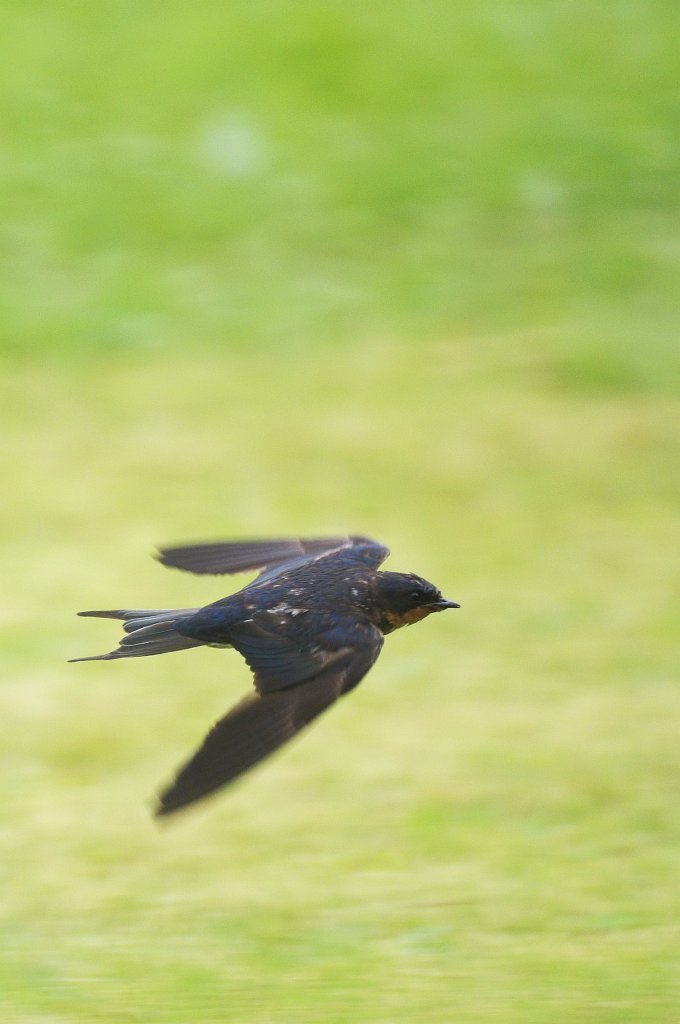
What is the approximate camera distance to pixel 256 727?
3877 millimetres

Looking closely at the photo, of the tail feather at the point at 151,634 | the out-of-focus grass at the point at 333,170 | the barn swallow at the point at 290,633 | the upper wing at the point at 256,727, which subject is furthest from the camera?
the out-of-focus grass at the point at 333,170

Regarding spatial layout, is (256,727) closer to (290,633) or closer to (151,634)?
(290,633)

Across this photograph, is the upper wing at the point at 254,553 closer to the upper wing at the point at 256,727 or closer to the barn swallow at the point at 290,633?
the barn swallow at the point at 290,633

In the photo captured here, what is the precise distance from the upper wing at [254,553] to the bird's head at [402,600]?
44 cm

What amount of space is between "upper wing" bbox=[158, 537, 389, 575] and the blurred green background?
1.02m

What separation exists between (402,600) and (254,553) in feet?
2.82

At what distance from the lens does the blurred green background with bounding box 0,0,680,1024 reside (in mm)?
5371

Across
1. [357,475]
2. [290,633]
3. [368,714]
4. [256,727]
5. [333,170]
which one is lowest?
[256,727]

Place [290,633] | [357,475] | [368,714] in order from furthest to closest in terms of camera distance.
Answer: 1. [357,475]
2. [368,714]
3. [290,633]

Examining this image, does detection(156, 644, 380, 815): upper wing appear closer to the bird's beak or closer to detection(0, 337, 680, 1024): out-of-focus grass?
the bird's beak

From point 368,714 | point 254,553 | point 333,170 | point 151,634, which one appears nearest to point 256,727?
point 151,634

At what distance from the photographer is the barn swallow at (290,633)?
3879 millimetres

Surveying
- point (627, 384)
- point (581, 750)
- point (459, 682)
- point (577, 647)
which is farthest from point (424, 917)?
point (627, 384)

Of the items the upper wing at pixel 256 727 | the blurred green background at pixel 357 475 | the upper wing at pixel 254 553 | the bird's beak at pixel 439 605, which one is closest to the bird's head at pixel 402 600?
the bird's beak at pixel 439 605
